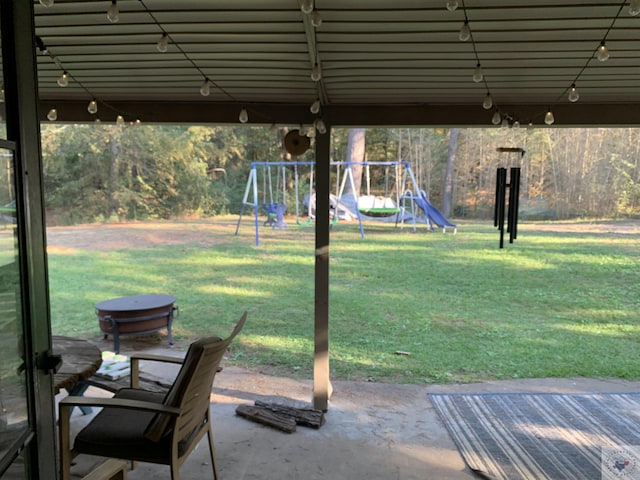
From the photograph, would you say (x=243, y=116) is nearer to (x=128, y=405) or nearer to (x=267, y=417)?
(x=128, y=405)

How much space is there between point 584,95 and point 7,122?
3.05 meters

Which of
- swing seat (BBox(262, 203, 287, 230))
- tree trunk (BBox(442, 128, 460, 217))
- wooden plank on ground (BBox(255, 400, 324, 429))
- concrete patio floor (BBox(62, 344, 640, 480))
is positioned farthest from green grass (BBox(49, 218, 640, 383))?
tree trunk (BBox(442, 128, 460, 217))

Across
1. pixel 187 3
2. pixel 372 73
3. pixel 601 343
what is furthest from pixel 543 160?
pixel 187 3

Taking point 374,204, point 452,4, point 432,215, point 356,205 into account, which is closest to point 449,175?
point 432,215

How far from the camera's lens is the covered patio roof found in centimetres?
190

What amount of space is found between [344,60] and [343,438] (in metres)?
2.32

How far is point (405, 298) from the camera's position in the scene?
23.3 ft

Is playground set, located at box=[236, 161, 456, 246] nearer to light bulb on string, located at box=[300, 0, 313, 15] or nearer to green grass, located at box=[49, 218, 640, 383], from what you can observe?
green grass, located at box=[49, 218, 640, 383]

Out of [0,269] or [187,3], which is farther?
[187,3]

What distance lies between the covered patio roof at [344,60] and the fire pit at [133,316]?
2.22 metres

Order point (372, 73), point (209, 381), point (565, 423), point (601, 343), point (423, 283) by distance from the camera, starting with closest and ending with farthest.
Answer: point (209, 381) → point (372, 73) → point (565, 423) → point (601, 343) → point (423, 283)

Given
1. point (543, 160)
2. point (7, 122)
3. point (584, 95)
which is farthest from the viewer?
point (543, 160)

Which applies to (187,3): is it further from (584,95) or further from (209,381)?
(584,95)

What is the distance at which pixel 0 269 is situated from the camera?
3.26 feet
